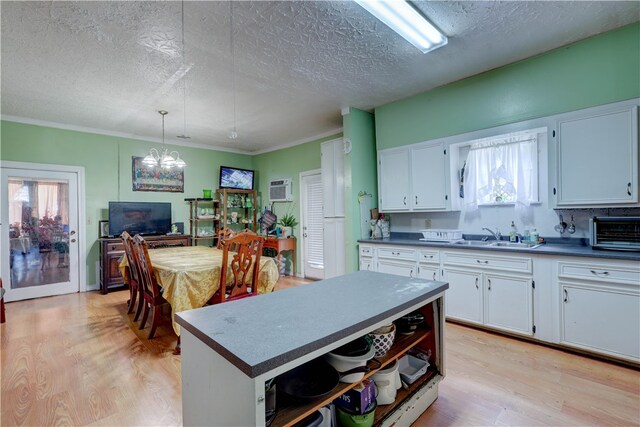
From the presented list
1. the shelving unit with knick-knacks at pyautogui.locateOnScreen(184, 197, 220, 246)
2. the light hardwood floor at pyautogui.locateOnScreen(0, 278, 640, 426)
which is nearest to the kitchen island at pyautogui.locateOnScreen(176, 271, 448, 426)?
the light hardwood floor at pyautogui.locateOnScreen(0, 278, 640, 426)

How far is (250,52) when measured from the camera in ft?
8.79

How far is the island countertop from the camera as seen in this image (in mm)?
907

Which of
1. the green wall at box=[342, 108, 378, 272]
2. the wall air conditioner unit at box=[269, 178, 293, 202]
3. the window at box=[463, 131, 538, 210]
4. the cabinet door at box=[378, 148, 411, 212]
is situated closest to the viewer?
the window at box=[463, 131, 538, 210]

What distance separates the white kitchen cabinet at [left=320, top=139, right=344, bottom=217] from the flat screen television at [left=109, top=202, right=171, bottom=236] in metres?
3.03

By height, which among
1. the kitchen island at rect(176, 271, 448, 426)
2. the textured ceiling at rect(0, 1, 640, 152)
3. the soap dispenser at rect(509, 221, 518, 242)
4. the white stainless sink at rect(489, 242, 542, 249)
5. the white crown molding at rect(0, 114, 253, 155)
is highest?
the textured ceiling at rect(0, 1, 640, 152)

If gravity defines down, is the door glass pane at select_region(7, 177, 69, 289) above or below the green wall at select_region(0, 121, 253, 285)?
below

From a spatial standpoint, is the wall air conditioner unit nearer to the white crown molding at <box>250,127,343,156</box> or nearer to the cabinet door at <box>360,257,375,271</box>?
the white crown molding at <box>250,127,343,156</box>

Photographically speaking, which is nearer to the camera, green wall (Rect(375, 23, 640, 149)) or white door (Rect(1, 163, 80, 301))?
green wall (Rect(375, 23, 640, 149))

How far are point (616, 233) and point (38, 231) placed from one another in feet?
22.6

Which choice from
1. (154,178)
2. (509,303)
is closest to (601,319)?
(509,303)

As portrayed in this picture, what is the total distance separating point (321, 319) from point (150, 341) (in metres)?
2.51

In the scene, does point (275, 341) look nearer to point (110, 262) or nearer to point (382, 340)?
point (382, 340)

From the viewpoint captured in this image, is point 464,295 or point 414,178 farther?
point 414,178

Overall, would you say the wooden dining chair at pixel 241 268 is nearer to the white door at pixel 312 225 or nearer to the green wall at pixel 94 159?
the white door at pixel 312 225
